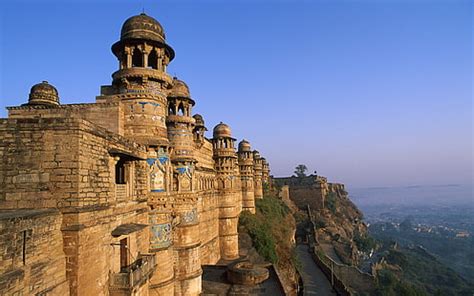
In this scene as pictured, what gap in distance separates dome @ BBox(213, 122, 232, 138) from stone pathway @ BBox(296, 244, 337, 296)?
13.5 metres

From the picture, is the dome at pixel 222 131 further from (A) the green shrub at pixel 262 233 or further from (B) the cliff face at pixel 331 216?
(B) the cliff face at pixel 331 216

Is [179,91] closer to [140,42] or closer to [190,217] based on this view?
[140,42]

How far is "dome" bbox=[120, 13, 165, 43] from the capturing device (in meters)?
13.2

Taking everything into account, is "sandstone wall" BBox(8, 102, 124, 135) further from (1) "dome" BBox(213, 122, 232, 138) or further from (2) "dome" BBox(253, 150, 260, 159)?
(2) "dome" BBox(253, 150, 260, 159)

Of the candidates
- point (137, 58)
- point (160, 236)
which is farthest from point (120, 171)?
point (137, 58)

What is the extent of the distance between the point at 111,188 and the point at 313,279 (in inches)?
948

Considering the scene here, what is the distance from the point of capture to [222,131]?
26000 mm

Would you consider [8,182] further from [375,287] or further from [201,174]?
[375,287]

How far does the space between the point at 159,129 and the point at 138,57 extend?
142 inches

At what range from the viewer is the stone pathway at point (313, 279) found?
25250 mm

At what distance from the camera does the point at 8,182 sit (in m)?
7.05

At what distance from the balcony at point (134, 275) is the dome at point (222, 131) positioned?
1519 centimetres

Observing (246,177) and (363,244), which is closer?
(246,177)

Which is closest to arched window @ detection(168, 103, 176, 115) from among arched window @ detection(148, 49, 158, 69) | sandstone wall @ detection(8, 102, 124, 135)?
arched window @ detection(148, 49, 158, 69)
